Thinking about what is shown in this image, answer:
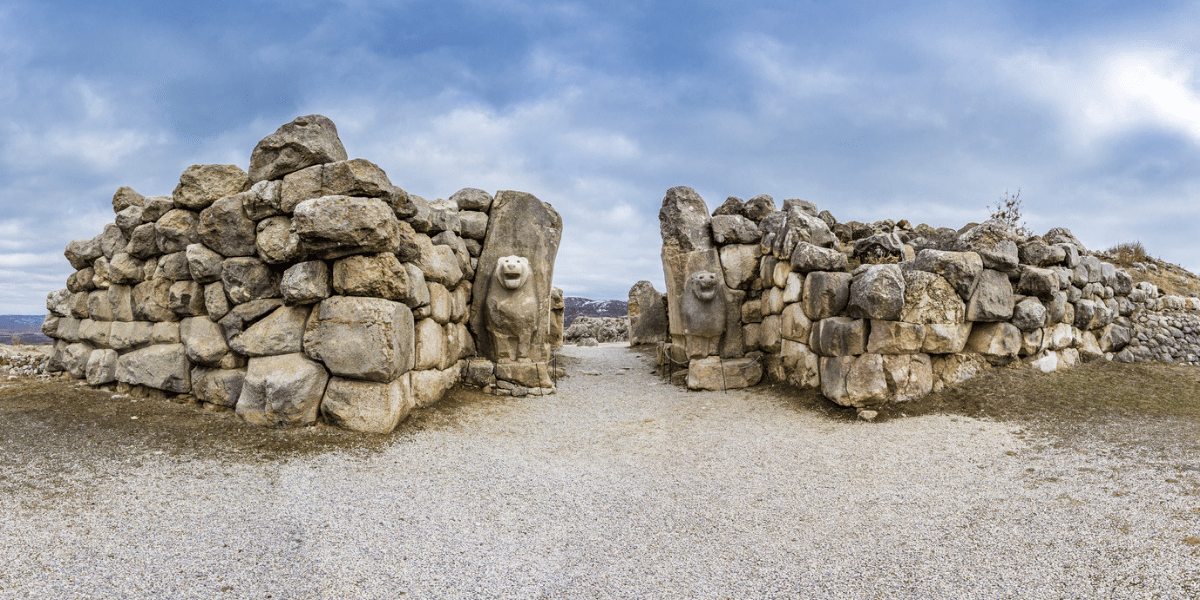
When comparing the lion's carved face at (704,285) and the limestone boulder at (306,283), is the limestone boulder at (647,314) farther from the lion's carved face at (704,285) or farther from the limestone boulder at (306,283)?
the limestone boulder at (306,283)

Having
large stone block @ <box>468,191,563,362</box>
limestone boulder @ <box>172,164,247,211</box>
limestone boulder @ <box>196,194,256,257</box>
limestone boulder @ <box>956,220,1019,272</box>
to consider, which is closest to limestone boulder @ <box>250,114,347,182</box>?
limestone boulder @ <box>172,164,247,211</box>

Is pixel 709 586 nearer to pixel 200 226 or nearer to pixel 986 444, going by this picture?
pixel 986 444

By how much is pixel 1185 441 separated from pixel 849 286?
339cm

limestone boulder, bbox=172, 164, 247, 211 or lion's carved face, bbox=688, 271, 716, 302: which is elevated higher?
limestone boulder, bbox=172, 164, 247, 211

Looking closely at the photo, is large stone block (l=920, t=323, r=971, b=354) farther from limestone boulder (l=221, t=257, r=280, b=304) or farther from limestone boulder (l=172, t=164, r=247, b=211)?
limestone boulder (l=172, t=164, r=247, b=211)

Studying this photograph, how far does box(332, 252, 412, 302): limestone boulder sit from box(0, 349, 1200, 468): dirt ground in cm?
146

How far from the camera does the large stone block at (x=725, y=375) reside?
882cm

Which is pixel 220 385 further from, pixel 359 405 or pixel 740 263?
pixel 740 263

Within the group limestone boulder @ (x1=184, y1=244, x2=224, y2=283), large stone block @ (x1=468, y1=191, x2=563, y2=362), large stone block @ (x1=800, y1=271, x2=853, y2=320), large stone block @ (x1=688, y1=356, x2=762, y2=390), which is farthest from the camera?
large stone block @ (x1=688, y1=356, x2=762, y2=390)

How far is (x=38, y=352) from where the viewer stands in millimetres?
10141

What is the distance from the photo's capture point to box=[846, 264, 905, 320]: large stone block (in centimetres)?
655

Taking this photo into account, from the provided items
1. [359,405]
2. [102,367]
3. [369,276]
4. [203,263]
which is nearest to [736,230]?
[369,276]

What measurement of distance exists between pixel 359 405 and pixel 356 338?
70cm

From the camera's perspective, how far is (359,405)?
5.77m
